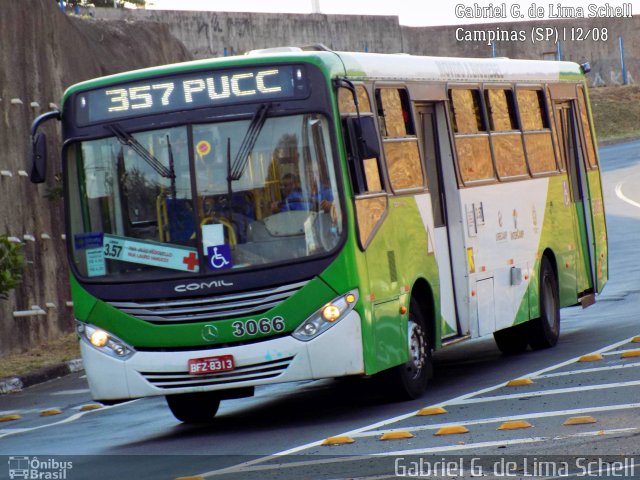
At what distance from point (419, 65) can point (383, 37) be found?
35174mm

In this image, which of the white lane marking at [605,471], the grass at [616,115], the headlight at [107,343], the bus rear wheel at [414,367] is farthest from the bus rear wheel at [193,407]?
the grass at [616,115]

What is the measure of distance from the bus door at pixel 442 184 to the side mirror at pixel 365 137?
6.32 ft

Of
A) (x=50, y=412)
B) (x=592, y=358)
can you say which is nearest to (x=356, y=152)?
(x=592, y=358)

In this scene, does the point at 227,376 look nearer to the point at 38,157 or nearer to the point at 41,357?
the point at 38,157

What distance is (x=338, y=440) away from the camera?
1015 cm

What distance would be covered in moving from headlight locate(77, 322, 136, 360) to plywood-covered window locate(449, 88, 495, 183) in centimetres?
381

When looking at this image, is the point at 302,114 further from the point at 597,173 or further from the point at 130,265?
the point at 597,173

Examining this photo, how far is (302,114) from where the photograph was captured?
A: 37.7 feet

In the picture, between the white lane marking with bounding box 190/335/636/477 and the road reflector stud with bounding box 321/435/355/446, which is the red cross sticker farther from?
the road reflector stud with bounding box 321/435/355/446

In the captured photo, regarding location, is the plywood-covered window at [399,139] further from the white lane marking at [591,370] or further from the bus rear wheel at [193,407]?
the bus rear wheel at [193,407]

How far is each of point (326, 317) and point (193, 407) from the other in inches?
79.9

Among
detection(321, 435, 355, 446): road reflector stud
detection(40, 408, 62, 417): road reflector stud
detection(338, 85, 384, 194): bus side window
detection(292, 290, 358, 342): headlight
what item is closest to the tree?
detection(40, 408, 62, 417): road reflector stud

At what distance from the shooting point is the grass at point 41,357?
18.7 m

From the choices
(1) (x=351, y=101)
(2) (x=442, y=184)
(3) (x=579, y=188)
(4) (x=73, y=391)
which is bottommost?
(4) (x=73, y=391)
